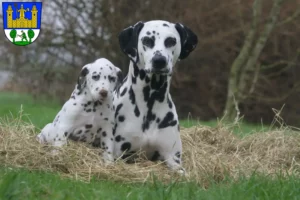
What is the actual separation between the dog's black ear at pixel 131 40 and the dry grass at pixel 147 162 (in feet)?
2.62

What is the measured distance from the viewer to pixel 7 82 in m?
17.6

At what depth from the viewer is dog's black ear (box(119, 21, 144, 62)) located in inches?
218

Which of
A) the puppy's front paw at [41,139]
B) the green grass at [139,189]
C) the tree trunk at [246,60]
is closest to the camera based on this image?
the green grass at [139,189]

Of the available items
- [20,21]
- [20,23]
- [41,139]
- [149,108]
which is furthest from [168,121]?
[20,21]

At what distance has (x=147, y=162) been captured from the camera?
Answer: 18.0 ft

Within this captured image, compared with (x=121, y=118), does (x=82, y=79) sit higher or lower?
higher

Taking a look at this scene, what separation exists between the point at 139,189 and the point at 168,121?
1.21 m

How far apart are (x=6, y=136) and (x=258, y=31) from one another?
12612 millimetres

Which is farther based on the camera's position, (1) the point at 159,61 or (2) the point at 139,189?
(1) the point at 159,61

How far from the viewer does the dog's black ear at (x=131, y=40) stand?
218 inches

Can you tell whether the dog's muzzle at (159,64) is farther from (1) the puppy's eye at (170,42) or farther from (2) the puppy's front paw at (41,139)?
(2) the puppy's front paw at (41,139)

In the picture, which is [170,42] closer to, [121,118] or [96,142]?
[121,118]

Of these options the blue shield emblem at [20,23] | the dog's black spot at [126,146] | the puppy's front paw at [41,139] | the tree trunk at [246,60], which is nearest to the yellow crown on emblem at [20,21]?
the blue shield emblem at [20,23]

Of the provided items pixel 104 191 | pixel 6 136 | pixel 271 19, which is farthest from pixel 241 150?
pixel 271 19
